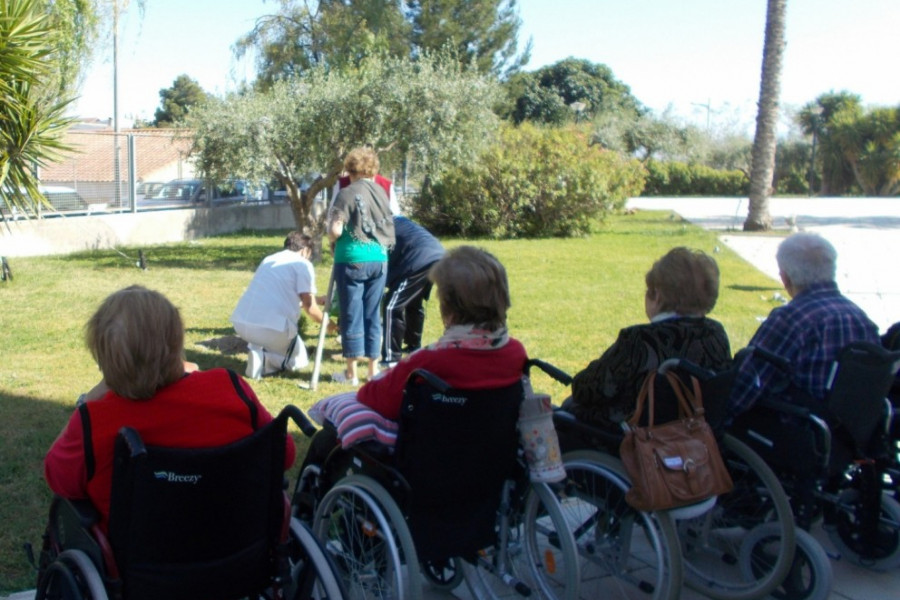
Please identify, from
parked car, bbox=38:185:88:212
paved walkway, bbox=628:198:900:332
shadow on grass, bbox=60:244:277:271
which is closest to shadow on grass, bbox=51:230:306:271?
shadow on grass, bbox=60:244:277:271

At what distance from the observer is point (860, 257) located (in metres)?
15.7

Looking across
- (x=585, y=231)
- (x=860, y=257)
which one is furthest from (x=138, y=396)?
(x=585, y=231)

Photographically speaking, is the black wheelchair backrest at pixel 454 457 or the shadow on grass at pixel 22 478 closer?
the black wheelchair backrest at pixel 454 457

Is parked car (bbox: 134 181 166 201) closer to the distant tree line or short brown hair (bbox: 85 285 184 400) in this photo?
the distant tree line

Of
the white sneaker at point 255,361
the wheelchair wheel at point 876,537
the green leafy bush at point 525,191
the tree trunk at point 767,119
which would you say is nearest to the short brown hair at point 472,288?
the wheelchair wheel at point 876,537

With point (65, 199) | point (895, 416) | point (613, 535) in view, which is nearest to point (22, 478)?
point (613, 535)

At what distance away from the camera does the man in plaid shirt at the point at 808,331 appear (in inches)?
143

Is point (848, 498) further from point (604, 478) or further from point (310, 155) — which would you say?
point (310, 155)

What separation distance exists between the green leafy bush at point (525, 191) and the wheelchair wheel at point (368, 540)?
57.0 feet

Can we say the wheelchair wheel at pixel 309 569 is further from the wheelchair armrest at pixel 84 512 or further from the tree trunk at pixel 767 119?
the tree trunk at pixel 767 119

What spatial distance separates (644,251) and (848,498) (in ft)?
46.3

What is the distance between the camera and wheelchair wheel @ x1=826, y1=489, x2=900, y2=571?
3760 mm

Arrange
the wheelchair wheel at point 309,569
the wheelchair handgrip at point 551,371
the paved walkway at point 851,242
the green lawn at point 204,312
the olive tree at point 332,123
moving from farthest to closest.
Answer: the olive tree at point 332,123 → the paved walkway at point 851,242 → the green lawn at point 204,312 → the wheelchair handgrip at point 551,371 → the wheelchair wheel at point 309,569

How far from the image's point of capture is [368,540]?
320cm
